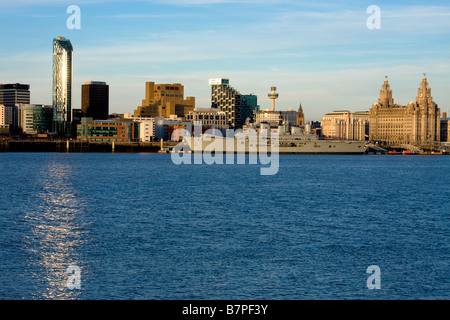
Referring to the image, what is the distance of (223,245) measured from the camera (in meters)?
29.8

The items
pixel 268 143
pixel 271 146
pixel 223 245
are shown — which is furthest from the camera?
pixel 268 143

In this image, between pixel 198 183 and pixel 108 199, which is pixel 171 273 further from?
pixel 198 183

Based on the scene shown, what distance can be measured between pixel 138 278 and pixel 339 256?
31.1 ft

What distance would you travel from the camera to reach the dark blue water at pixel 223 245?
22266 millimetres

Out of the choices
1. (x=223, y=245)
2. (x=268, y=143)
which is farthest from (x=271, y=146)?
(x=223, y=245)

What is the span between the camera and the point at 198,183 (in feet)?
233

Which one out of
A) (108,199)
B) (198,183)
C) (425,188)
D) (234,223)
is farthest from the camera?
(198,183)

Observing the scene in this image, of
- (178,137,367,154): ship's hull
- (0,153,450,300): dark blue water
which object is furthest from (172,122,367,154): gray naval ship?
(0,153,450,300): dark blue water

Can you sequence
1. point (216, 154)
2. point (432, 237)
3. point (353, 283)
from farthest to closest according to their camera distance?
point (216, 154)
point (432, 237)
point (353, 283)

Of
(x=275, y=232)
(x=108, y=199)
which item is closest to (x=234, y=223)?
(x=275, y=232)

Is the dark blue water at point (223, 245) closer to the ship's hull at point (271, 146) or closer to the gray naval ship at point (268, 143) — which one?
the ship's hull at point (271, 146)

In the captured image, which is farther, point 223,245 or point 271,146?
point 271,146

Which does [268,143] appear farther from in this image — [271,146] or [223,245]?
[223,245]
